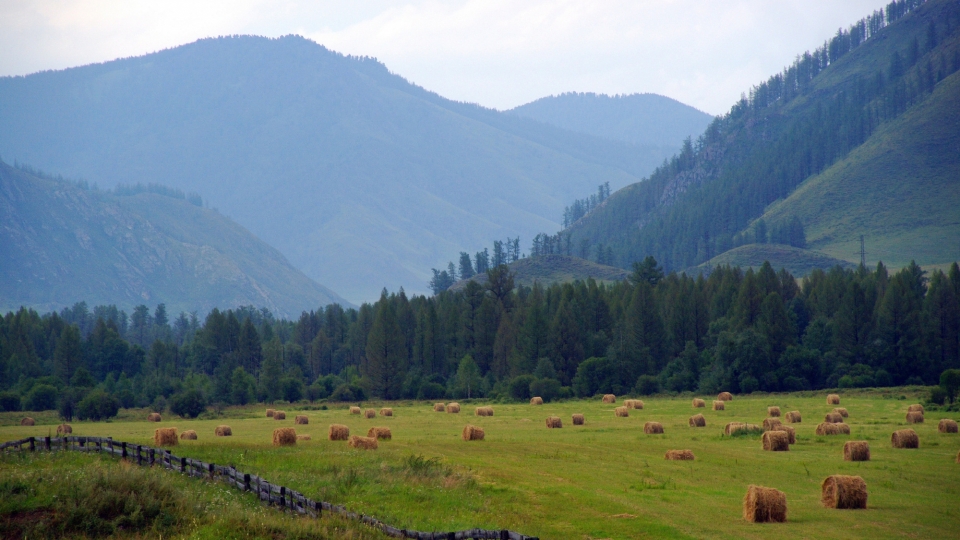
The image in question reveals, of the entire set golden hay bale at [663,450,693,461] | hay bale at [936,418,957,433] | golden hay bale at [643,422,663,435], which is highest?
hay bale at [936,418,957,433]

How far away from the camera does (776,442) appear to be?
146 feet

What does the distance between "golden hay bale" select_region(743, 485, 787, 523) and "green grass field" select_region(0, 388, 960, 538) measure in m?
0.41

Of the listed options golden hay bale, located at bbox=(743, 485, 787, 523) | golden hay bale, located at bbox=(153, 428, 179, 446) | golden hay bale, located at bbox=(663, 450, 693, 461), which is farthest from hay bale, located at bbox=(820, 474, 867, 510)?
golden hay bale, located at bbox=(153, 428, 179, 446)

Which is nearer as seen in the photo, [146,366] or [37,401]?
[37,401]

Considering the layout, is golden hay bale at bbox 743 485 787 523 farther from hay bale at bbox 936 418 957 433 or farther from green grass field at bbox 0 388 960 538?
hay bale at bbox 936 418 957 433

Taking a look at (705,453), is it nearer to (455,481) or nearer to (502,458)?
(502,458)

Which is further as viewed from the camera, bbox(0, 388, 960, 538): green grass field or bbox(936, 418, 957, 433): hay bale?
bbox(936, 418, 957, 433): hay bale

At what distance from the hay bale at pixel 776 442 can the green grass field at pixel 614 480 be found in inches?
25.7

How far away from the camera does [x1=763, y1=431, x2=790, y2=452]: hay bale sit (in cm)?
4438

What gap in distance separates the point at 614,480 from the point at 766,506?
26.7ft

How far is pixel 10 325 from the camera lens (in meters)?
164

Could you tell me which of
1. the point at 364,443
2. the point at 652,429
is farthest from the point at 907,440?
the point at 364,443

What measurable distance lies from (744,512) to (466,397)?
92.0 metres

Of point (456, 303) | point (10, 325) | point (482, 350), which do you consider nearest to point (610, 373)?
point (482, 350)
